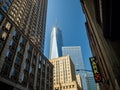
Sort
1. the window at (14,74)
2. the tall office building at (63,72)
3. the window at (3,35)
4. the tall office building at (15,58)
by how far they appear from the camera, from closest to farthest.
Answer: the tall office building at (15,58)
the window at (14,74)
the window at (3,35)
the tall office building at (63,72)

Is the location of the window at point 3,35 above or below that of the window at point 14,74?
above

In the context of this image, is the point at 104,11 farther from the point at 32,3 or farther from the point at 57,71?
the point at 57,71

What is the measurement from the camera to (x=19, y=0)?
162ft

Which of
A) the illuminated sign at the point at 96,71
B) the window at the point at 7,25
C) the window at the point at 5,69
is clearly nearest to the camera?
the illuminated sign at the point at 96,71

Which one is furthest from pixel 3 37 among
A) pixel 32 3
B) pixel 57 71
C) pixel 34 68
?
pixel 57 71

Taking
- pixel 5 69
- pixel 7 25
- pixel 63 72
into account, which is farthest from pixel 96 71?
pixel 63 72

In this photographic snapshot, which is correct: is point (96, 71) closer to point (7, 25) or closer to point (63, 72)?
point (7, 25)

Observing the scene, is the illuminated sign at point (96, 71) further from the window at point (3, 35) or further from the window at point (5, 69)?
the window at point (3, 35)

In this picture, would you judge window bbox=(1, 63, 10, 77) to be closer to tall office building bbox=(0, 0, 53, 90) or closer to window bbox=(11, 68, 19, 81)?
tall office building bbox=(0, 0, 53, 90)

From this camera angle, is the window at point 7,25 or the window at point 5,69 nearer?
the window at point 5,69

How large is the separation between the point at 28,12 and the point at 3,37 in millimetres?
29617

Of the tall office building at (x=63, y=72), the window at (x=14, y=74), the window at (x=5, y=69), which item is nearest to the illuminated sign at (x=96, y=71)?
the window at (x=5, y=69)

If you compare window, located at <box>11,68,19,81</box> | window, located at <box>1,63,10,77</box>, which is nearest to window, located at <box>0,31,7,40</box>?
window, located at <box>1,63,10,77</box>

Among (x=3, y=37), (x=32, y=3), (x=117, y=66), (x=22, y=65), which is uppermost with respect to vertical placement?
(x=32, y=3)
